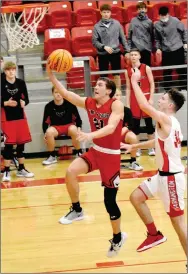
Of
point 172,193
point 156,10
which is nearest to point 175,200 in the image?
point 172,193

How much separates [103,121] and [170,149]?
3.08ft

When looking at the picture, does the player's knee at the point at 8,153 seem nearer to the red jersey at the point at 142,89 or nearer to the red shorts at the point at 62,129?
the red shorts at the point at 62,129

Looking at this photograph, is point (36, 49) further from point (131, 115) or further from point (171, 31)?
point (131, 115)

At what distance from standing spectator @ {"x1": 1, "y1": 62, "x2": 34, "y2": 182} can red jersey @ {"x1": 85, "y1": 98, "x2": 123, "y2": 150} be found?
3.18m

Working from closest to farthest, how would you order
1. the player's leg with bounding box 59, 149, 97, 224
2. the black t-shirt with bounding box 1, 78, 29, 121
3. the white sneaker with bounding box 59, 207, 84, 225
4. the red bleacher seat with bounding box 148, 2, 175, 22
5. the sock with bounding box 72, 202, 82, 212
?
the player's leg with bounding box 59, 149, 97, 224 → the sock with bounding box 72, 202, 82, 212 → the white sneaker with bounding box 59, 207, 84, 225 → the black t-shirt with bounding box 1, 78, 29, 121 → the red bleacher seat with bounding box 148, 2, 175, 22

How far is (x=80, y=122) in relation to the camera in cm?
1041

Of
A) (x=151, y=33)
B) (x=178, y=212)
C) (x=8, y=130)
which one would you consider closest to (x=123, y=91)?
(x=151, y=33)

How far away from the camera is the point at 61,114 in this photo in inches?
408

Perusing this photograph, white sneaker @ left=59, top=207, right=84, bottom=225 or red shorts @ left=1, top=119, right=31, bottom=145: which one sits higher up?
red shorts @ left=1, top=119, right=31, bottom=145

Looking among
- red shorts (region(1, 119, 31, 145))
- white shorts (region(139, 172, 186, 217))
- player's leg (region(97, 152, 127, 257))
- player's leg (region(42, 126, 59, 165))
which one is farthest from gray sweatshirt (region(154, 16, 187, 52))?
white shorts (region(139, 172, 186, 217))

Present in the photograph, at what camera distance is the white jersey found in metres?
5.59

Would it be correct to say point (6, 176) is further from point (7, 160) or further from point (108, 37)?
point (108, 37)

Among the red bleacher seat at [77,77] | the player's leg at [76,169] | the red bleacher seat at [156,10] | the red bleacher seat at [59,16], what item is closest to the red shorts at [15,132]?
the red bleacher seat at [77,77]

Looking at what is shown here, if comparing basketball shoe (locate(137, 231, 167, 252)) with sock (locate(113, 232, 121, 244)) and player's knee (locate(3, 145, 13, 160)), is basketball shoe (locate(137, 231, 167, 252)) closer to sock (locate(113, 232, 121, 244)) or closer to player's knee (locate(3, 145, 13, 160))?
sock (locate(113, 232, 121, 244))
